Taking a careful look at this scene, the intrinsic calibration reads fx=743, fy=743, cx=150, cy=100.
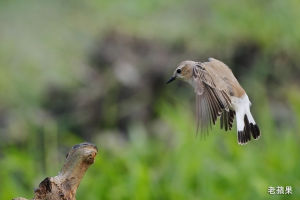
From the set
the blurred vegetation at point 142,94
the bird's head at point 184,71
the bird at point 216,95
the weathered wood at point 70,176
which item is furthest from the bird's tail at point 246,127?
the blurred vegetation at point 142,94

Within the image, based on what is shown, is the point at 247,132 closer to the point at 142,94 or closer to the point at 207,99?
the point at 207,99

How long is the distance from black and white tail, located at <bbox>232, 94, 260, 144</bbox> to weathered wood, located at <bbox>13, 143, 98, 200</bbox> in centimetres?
30

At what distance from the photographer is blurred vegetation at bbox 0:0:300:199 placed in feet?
13.2

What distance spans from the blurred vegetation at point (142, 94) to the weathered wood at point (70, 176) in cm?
193

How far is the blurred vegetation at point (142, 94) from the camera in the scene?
403cm

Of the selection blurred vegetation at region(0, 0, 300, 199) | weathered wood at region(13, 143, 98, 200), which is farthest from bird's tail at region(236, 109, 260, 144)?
blurred vegetation at region(0, 0, 300, 199)

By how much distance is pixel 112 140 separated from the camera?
16.7 ft

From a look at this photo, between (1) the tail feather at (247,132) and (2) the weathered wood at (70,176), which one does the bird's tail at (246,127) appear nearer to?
(1) the tail feather at (247,132)

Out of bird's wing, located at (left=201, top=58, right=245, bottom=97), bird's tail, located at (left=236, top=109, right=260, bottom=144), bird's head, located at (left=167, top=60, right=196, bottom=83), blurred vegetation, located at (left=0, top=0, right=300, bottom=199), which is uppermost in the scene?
blurred vegetation, located at (left=0, top=0, right=300, bottom=199)

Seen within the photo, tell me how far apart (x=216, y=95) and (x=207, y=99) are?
40 mm

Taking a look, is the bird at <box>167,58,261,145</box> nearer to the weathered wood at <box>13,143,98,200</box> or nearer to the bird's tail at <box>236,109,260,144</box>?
the bird's tail at <box>236,109,260,144</box>

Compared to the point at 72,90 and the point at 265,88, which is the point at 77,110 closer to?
the point at 72,90

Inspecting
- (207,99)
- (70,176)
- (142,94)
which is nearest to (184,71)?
(207,99)

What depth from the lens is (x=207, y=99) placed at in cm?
136
